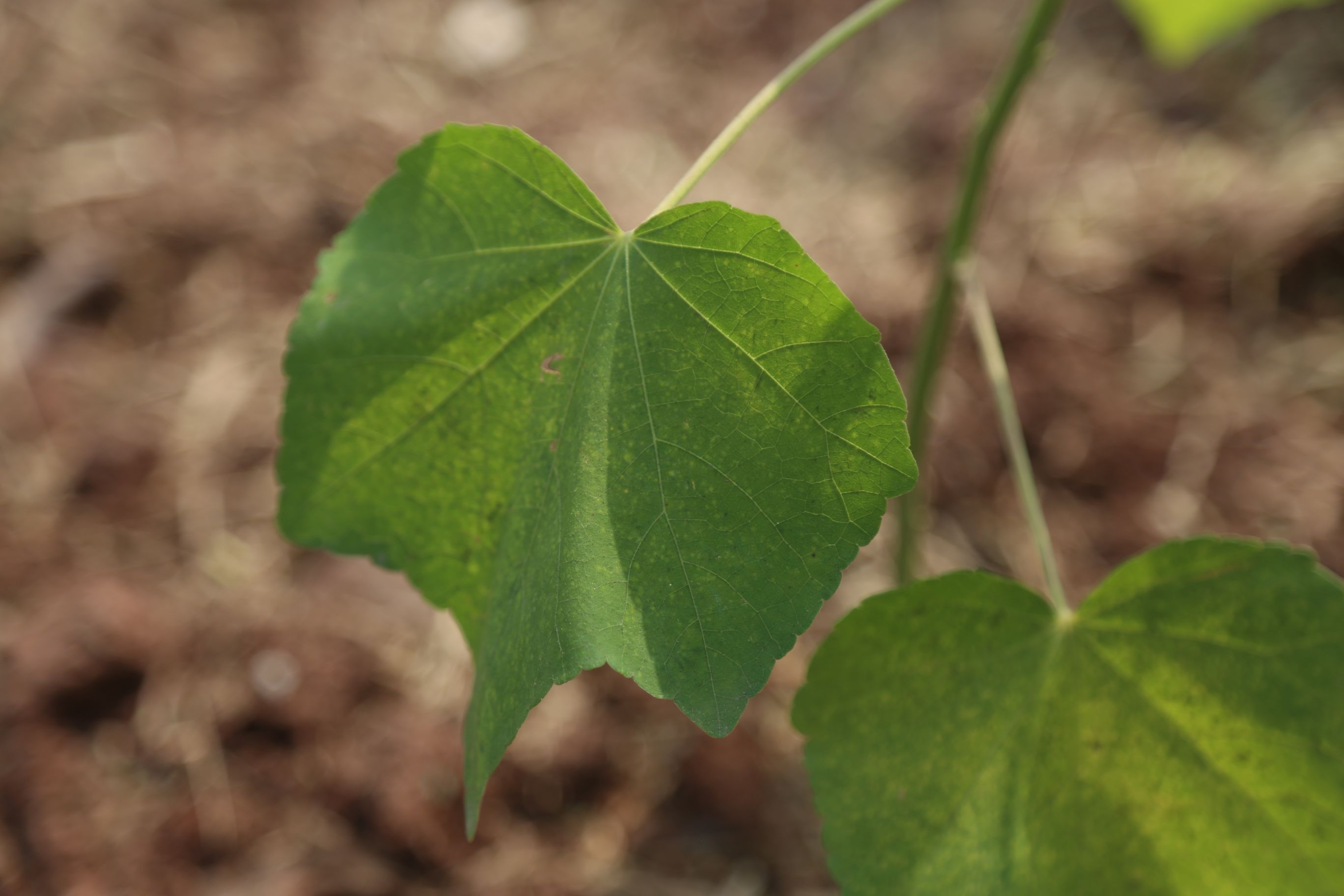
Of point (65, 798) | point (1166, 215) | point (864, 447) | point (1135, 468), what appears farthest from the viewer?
point (1166, 215)

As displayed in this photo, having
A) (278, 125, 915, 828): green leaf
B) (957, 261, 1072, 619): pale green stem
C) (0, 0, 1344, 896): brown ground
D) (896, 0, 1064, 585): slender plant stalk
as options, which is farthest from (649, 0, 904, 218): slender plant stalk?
(0, 0, 1344, 896): brown ground

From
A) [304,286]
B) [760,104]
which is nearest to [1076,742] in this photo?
[760,104]

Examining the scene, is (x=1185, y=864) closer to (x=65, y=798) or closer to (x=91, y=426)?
(x=65, y=798)

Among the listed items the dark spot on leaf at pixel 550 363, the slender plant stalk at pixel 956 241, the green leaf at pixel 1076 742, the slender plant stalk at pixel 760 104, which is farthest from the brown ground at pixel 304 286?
the slender plant stalk at pixel 760 104

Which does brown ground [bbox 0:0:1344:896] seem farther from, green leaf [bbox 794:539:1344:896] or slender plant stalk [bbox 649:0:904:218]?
slender plant stalk [bbox 649:0:904:218]

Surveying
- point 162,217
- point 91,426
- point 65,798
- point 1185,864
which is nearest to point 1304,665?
point 1185,864

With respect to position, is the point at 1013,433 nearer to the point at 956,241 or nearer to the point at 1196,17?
the point at 956,241
